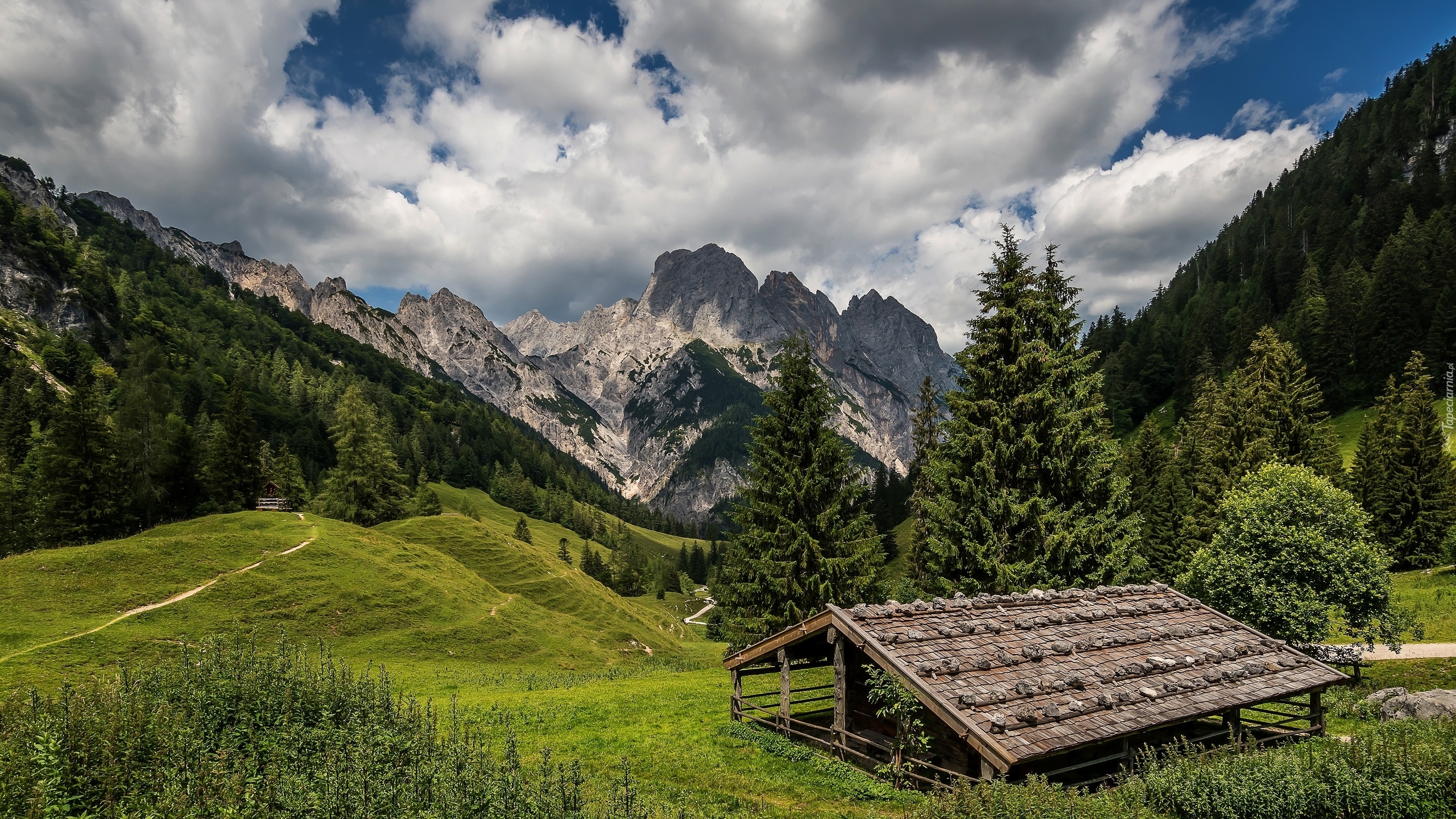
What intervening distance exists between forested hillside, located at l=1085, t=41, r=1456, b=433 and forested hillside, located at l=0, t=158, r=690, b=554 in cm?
9185

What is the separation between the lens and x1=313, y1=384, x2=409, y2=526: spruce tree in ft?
217

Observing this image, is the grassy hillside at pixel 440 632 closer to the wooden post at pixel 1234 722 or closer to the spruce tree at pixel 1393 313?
the wooden post at pixel 1234 722

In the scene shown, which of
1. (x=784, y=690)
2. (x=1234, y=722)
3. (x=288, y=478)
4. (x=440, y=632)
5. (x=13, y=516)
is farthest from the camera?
(x=288, y=478)

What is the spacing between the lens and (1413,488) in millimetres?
42938

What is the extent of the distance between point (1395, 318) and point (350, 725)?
4282 inches

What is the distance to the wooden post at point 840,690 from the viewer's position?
53.1 ft

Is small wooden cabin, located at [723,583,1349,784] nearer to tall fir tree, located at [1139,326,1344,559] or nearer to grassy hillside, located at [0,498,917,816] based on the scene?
grassy hillside, located at [0,498,917,816]

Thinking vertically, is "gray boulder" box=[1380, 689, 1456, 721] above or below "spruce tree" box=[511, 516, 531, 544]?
below

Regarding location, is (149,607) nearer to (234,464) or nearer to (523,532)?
(234,464)

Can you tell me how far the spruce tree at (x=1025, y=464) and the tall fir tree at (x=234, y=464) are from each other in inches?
2855

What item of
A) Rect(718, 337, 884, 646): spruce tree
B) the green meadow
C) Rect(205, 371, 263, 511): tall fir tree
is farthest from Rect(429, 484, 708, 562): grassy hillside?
Rect(718, 337, 884, 646): spruce tree

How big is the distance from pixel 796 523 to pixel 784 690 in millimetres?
10531

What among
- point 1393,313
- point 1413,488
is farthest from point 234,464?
point 1393,313

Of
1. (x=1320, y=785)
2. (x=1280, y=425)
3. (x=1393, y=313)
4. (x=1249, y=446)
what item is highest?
(x=1393, y=313)
